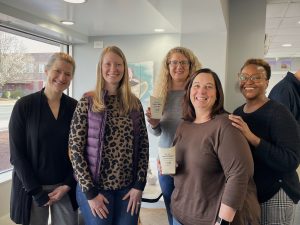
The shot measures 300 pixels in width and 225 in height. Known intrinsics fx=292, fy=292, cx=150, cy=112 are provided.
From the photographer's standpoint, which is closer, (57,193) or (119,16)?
(57,193)

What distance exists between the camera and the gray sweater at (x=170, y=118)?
1.90 meters

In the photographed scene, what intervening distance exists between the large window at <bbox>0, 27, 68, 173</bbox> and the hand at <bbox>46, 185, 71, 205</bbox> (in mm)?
1826

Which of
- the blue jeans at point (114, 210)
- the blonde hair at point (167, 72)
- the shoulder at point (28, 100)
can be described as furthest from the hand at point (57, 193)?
the blonde hair at point (167, 72)

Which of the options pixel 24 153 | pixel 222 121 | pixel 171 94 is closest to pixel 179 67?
pixel 171 94

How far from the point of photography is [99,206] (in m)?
1.50

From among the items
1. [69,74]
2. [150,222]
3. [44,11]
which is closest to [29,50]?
[44,11]

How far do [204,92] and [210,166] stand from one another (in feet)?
1.17

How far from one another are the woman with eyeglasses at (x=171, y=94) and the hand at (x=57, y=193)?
0.61m

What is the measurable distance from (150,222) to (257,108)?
2.17 m

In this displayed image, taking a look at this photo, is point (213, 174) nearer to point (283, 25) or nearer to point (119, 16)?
point (119, 16)

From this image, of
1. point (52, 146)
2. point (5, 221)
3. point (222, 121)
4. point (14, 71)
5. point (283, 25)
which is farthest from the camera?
point (283, 25)

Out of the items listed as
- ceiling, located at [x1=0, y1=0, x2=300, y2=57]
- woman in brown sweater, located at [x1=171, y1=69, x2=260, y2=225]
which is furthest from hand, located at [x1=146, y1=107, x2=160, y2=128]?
ceiling, located at [x1=0, y1=0, x2=300, y2=57]

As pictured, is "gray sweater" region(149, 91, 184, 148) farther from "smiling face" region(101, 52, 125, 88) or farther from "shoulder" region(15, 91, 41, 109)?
"shoulder" region(15, 91, 41, 109)

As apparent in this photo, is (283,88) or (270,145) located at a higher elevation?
(283,88)
